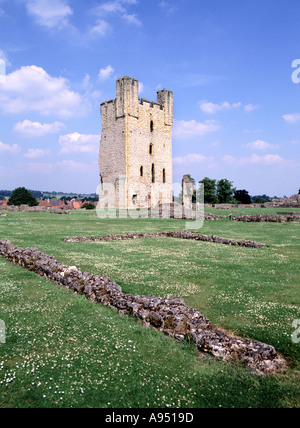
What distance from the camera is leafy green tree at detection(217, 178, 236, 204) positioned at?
223 feet

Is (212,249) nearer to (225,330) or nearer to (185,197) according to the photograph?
(225,330)

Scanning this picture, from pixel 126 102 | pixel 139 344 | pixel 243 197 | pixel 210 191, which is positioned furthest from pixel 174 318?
pixel 243 197

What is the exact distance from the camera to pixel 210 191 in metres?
67.6

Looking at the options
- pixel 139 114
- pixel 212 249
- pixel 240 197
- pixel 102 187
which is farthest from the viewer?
pixel 240 197

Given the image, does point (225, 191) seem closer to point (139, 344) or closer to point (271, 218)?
point (271, 218)

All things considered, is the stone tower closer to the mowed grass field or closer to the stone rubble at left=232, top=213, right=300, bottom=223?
the stone rubble at left=232, top=213, right=300, bottom=223

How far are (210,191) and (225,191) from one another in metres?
3.75

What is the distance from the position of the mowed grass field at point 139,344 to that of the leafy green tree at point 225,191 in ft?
199

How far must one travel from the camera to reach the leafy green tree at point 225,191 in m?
67.9

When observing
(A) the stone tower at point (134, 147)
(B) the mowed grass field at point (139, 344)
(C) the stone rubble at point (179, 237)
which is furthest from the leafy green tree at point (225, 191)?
(B) the mowed grass field at point (139, 344)

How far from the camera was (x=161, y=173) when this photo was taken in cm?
4644

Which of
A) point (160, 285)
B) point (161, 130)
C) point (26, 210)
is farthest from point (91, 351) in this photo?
point (161, 130)

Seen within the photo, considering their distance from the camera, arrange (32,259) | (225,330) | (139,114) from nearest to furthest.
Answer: (225,330) < (32,259) < (139,114)

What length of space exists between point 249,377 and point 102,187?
4198cm
